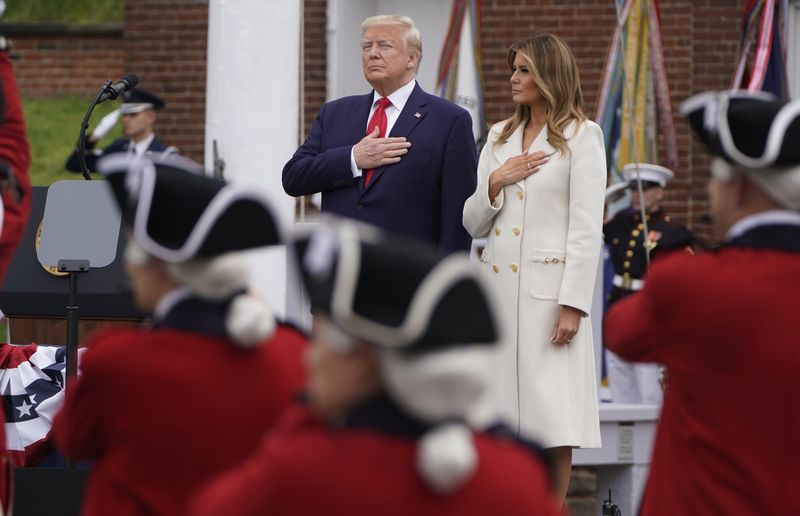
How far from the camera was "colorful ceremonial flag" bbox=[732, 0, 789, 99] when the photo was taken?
7.41m

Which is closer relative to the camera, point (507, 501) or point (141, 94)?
point (507, 501)

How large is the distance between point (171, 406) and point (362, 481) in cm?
74

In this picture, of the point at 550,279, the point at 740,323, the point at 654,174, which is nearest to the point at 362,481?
the point at 740,323

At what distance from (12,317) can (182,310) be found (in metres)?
3.82

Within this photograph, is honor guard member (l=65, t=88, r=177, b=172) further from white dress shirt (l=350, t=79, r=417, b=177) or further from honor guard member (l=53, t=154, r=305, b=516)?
honor guard member (l=53, t=154, r=305, b=516)

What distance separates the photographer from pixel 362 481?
2.37 meters

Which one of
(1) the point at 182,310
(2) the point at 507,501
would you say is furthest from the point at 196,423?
(2) the point at 507,501

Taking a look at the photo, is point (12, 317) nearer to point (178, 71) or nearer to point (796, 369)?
point (796, 369)

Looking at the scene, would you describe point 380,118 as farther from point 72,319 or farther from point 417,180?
point 72,319

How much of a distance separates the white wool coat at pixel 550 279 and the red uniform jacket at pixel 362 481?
2910 mm

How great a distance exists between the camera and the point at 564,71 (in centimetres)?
544

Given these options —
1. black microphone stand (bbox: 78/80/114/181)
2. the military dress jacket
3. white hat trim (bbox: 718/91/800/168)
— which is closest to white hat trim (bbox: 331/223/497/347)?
white hat trim (bbox: 718/91/800/168)

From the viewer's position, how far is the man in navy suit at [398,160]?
5.65 metres

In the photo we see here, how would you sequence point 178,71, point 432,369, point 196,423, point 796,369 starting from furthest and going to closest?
point 178,71
point 796,369
point 196,423
point 432,369
